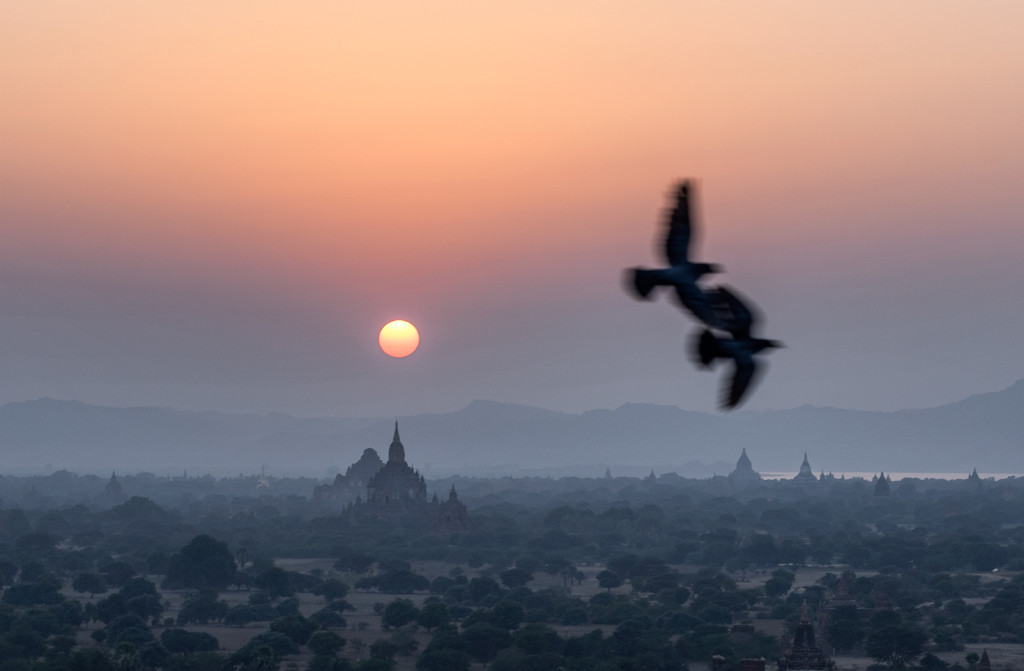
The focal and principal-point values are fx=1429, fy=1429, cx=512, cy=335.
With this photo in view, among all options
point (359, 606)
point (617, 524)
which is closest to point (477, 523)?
point (617, 524)

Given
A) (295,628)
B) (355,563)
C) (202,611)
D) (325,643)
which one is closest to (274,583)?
(202,611)

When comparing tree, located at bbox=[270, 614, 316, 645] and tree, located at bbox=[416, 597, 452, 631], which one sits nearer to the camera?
tree, located at bbox=[270, 614, 316, 645]

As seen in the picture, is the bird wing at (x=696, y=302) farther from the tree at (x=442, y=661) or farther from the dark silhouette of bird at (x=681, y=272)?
the tree at (x=442, y=661)

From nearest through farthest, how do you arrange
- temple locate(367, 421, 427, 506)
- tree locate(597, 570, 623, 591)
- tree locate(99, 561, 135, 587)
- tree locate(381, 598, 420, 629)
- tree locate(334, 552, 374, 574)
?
tree locate(381, 598, 420, 629) < tree locate(597, 570, 623, 591) < tree locate(99, 561, 135, 587) < tree locate(334, 552, 374, 574) < temple locate(367, 421, 427, 506)

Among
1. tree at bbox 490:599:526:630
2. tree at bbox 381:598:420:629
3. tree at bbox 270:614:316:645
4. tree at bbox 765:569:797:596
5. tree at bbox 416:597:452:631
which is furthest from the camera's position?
tree at bbox 765:569:797:596

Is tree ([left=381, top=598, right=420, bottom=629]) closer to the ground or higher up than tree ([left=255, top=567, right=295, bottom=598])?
closer to the ground

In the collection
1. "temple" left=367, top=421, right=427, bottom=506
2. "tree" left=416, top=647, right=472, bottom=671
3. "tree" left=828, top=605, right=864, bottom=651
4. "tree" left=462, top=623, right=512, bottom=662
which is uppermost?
"temple" left=367, top=421, right=427, bottom=506

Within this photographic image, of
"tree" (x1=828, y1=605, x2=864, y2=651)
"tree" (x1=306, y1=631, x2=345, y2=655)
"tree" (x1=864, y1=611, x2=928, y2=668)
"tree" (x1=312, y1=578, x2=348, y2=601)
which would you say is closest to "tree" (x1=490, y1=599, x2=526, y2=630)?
"tree" (x1=306, y1=631, x2=345, y2=655)

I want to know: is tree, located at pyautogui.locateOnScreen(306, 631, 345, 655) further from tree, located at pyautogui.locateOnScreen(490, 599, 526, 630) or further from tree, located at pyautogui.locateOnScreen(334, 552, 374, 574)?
tree, located at pyautogui.locateOnScreen(334, 552, 374, 574)

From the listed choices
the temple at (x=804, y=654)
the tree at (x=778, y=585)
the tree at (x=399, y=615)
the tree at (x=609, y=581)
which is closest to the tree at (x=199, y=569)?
the tree at (x=609, y=581)
